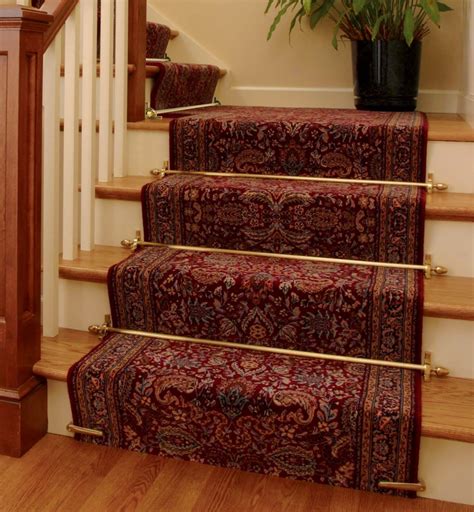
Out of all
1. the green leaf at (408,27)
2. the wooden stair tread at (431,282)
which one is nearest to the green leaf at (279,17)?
the green leaf at (408,27)

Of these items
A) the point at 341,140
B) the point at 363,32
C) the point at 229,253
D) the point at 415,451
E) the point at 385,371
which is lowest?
the point at 415,451

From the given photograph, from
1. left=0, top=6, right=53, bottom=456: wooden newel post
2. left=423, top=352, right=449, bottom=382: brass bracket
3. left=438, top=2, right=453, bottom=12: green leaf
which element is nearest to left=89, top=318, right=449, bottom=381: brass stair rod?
left=423, top=352, right=449, bottom=382: brass bracket

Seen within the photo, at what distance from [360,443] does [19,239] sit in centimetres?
98

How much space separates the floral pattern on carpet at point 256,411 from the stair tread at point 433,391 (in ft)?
0.14

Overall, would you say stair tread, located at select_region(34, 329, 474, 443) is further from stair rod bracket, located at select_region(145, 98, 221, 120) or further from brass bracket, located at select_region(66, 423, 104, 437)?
stair rod bracket, located at select_region(145, 98, 221, 120)

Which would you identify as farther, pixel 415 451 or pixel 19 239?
pixel 19 239

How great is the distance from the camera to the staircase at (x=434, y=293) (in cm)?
183

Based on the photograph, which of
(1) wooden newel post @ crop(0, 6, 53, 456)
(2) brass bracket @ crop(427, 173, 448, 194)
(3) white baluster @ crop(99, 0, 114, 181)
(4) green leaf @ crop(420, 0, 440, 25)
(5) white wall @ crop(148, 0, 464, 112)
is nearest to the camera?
(1) wooden newel post @ crop(0, 6, 53, 456)

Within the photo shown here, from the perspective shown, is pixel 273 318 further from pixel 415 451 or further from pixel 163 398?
pixel 415 451

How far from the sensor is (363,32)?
3.25 metres

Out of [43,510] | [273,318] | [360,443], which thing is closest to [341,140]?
[273,318]

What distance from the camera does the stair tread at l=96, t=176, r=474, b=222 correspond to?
2.17 m

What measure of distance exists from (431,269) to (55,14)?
49.4 inches

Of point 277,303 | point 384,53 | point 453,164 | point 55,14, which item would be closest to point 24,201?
point 55,14
